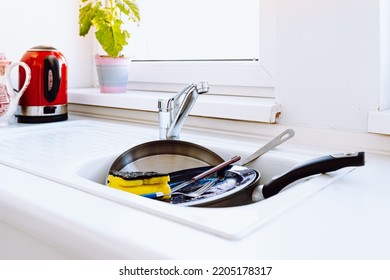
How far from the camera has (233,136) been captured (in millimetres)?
1058

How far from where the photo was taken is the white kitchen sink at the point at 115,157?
49cm

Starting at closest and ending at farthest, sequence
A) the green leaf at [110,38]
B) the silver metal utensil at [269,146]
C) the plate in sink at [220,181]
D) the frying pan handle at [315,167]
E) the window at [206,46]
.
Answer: the frying pan handle at [315,167] < the plate in sink at [220,181] < the silver metal utensil at [269,146] < the window at [206,46] < the green leaf at [110,38]

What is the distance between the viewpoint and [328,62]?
35.3 inches

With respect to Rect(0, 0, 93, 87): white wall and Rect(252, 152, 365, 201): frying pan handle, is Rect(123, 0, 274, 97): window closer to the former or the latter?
Rect(0, 0, 93, 87): white wall

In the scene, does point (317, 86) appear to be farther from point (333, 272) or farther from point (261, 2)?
point (333, 272)

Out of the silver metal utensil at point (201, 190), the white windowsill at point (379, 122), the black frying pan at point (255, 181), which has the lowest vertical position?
the silver metal utensil at point (201, 190)

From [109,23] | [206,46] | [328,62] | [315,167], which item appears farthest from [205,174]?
[109,23]

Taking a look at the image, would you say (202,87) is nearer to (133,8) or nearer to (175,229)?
(175,229)

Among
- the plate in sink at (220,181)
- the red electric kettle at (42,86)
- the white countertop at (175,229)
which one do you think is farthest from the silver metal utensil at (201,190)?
the red electric kettle at (42,86)

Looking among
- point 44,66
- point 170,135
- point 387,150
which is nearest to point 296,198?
point 387,150

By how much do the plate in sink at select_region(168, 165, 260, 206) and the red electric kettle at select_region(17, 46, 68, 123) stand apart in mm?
572

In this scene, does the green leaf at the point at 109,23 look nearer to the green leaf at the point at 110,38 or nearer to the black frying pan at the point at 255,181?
the green leaf at the point at 110,38

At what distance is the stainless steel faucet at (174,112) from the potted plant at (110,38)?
477 mm

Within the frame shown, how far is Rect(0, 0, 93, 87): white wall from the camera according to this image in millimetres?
1397
